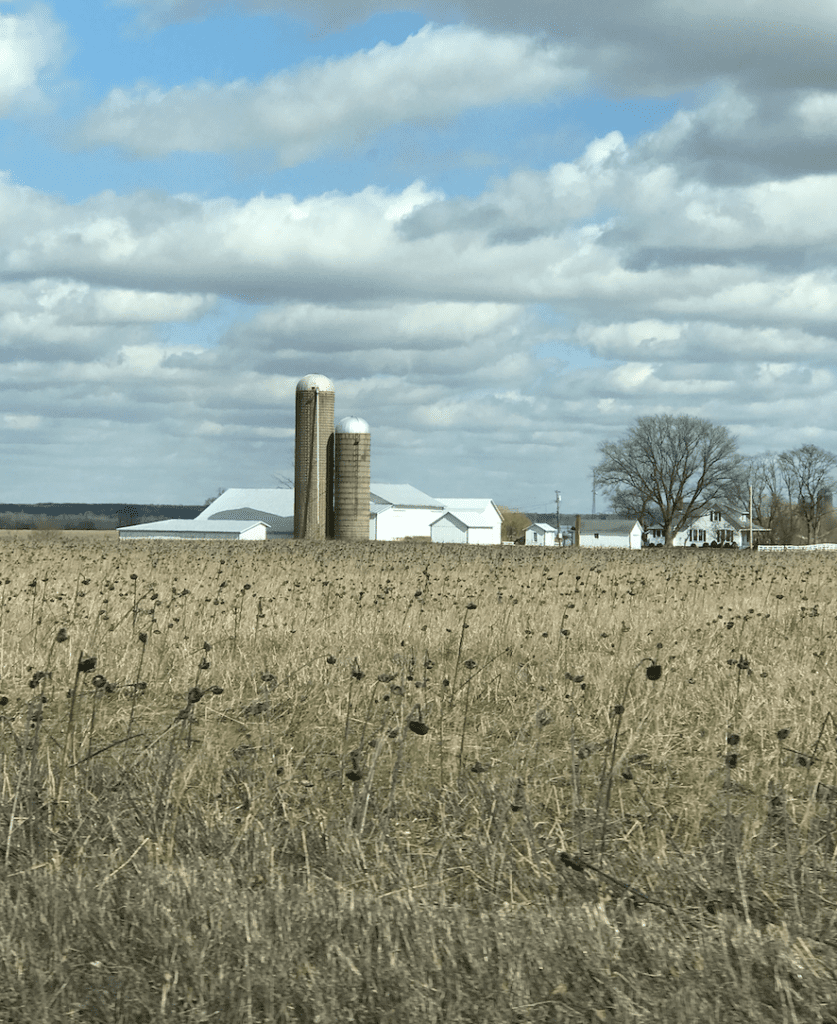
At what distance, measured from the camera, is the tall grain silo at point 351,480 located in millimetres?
61125

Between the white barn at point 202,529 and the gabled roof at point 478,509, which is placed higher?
the gabled roof at point 478,509

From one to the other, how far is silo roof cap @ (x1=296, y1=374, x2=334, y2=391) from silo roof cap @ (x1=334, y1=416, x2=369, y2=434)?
6.84 ft

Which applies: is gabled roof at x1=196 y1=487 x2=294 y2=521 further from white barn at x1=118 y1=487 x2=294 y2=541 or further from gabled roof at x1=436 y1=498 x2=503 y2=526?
gabled roof at x1=436 y1=498 x2=503 y2=526

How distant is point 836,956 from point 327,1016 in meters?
1.58

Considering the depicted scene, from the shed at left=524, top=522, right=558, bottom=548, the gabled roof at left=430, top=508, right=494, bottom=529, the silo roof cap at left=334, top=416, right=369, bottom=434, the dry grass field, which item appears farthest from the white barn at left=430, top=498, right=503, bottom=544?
the dry grass field

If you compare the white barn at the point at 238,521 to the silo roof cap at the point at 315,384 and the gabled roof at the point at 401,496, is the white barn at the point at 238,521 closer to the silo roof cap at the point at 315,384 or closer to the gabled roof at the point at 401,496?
the gabled roof at the point at 401,496

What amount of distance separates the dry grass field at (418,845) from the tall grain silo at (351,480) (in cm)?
5211

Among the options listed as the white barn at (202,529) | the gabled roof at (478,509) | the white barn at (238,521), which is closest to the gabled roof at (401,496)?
the gabled roof at (478,509)

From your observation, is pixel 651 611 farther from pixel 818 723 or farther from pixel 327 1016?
pixel 327 1016

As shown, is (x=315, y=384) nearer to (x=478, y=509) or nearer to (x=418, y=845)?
(x=478, y=509)

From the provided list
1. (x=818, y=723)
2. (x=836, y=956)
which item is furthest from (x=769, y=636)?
(x=836, y=956)

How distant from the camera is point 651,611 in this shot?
12.4m

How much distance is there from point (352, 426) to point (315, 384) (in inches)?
124

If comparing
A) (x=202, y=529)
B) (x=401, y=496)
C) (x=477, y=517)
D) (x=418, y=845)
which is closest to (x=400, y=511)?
(x=401, y=496)
